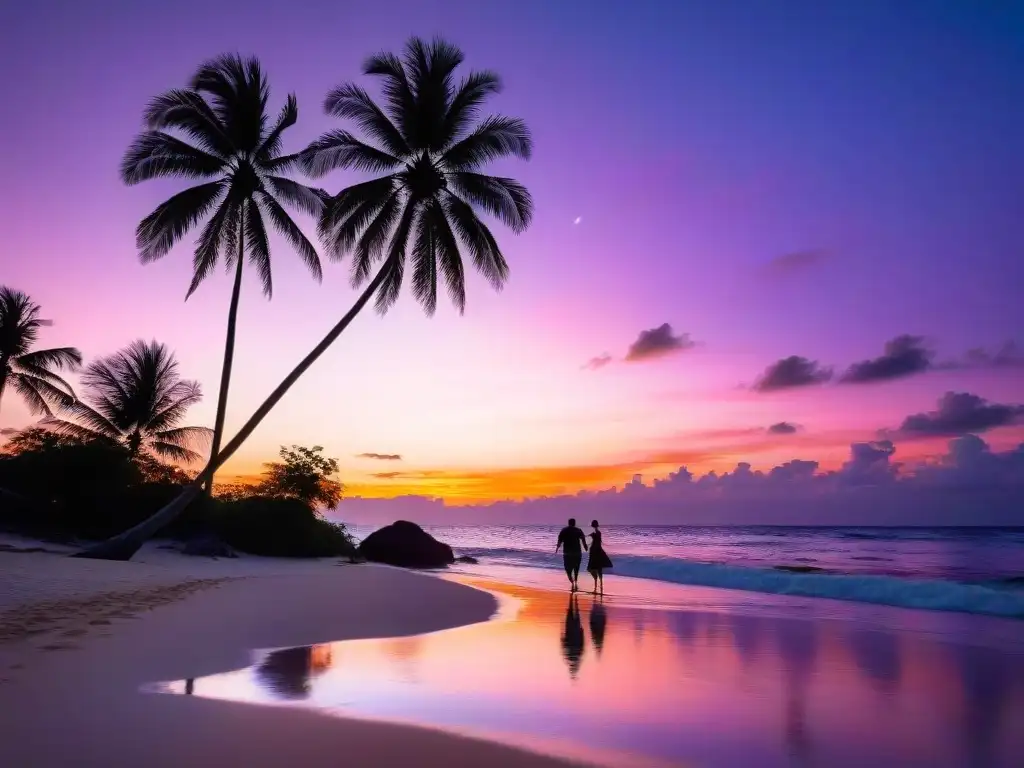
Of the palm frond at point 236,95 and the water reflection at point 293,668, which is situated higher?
the palm frond at point 236,95

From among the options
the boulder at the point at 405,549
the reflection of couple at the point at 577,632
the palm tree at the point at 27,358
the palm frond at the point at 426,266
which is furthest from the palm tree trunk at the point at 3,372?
the reflection of couple at the point at 577,632

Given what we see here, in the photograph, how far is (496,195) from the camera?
21.0m

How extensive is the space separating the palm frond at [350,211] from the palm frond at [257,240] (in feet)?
7.15

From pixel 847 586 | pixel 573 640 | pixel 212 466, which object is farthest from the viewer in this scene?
pixel 847 586

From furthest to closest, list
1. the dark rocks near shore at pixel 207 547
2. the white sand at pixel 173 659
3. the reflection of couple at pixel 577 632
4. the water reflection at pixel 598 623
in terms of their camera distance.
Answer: the dark rocks near shore at pixel 207 547, the water reflection at pixel 598 623, the reflection of couple at pixel 577 632, the white sand at pixel 173 659

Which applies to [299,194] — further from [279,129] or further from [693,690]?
[693,690]

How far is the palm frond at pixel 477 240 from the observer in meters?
20.8

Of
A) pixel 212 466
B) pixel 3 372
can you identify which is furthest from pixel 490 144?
pixel 3 372

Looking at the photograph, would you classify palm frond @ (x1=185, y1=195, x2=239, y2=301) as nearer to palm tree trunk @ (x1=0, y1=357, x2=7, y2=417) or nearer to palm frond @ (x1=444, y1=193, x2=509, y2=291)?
A: palm frond @ (x1=444, y1=193, x2=509, y2=291)

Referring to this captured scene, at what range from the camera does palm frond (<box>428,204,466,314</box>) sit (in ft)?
68.0

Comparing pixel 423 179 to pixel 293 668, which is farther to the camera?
pixel 423 179

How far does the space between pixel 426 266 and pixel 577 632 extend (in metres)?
13.3

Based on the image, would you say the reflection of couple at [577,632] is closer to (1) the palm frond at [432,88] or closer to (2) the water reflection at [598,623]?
(2) the water reflection at [598,623]

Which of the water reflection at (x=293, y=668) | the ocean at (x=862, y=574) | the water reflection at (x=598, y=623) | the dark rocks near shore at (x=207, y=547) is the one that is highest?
the dark rocks near shore at (x=207, y=547)
